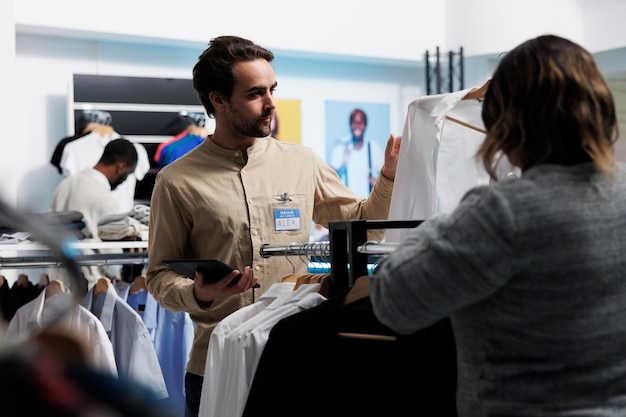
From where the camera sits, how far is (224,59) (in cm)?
254

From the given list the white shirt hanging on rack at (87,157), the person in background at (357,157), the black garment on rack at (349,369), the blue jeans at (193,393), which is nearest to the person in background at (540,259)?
the black garment on rack at (349,369)

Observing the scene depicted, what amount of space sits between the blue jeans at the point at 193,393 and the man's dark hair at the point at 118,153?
3520 mm

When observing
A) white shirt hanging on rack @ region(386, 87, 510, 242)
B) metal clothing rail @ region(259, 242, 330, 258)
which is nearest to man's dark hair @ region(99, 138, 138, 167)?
white shirt hanging on rack @ region(386, 87, 510, 242)

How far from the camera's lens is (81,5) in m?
6.45

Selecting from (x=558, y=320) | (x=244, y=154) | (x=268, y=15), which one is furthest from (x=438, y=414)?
(x=268, y=15)

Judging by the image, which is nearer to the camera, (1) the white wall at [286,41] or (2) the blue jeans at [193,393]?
(2) the blue jeans at [193,393]

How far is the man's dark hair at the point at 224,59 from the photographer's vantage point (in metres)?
2.53

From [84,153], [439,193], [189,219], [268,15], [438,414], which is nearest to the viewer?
[438,414]

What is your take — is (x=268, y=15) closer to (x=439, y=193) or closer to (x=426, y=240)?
(x=439, y=193)

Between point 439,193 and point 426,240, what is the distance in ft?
4.92

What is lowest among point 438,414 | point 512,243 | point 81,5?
point 438,414

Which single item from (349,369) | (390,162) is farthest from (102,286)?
(349,369)

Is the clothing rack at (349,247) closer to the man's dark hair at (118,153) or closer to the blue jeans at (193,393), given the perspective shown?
the blue jeans at (193,393)

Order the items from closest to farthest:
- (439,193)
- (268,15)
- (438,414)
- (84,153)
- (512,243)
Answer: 1. (512,243)
2. (438,414)
3. (439,193)
4. (84,153)
5. (268,15)
